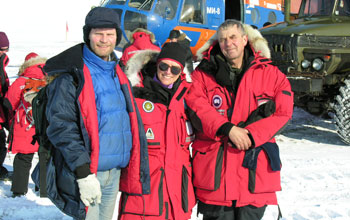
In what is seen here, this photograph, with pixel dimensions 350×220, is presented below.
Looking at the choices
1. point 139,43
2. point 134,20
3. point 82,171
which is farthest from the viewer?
point 134,20

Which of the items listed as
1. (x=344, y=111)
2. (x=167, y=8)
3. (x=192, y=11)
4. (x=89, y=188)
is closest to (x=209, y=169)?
(x=89, y=188)

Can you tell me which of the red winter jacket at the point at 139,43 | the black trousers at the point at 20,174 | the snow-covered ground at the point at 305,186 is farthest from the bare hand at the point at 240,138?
the red winter jacket at the point at 139,43

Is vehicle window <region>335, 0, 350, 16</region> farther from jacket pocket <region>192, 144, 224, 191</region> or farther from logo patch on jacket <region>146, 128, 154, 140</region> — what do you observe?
logo patch on jacket <region>146, 128, 154, 140</region>

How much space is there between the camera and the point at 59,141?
7.09 feet

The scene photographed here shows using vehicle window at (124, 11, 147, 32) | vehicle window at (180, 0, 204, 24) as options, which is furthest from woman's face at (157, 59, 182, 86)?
vehicle window at (180, 0, 204, 24)

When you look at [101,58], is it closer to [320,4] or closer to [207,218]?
[207,218]

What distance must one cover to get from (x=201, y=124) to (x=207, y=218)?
0.67 metres

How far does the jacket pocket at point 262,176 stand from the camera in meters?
2.54

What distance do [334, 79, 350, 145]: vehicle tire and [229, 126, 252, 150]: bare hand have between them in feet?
14.5

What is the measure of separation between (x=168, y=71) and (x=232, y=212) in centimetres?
100

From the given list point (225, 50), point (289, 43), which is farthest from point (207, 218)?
point (289, 43)

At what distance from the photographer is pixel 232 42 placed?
103 inches

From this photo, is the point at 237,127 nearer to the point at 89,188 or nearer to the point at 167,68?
the point at 167,68

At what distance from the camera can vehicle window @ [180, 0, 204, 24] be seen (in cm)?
1145
